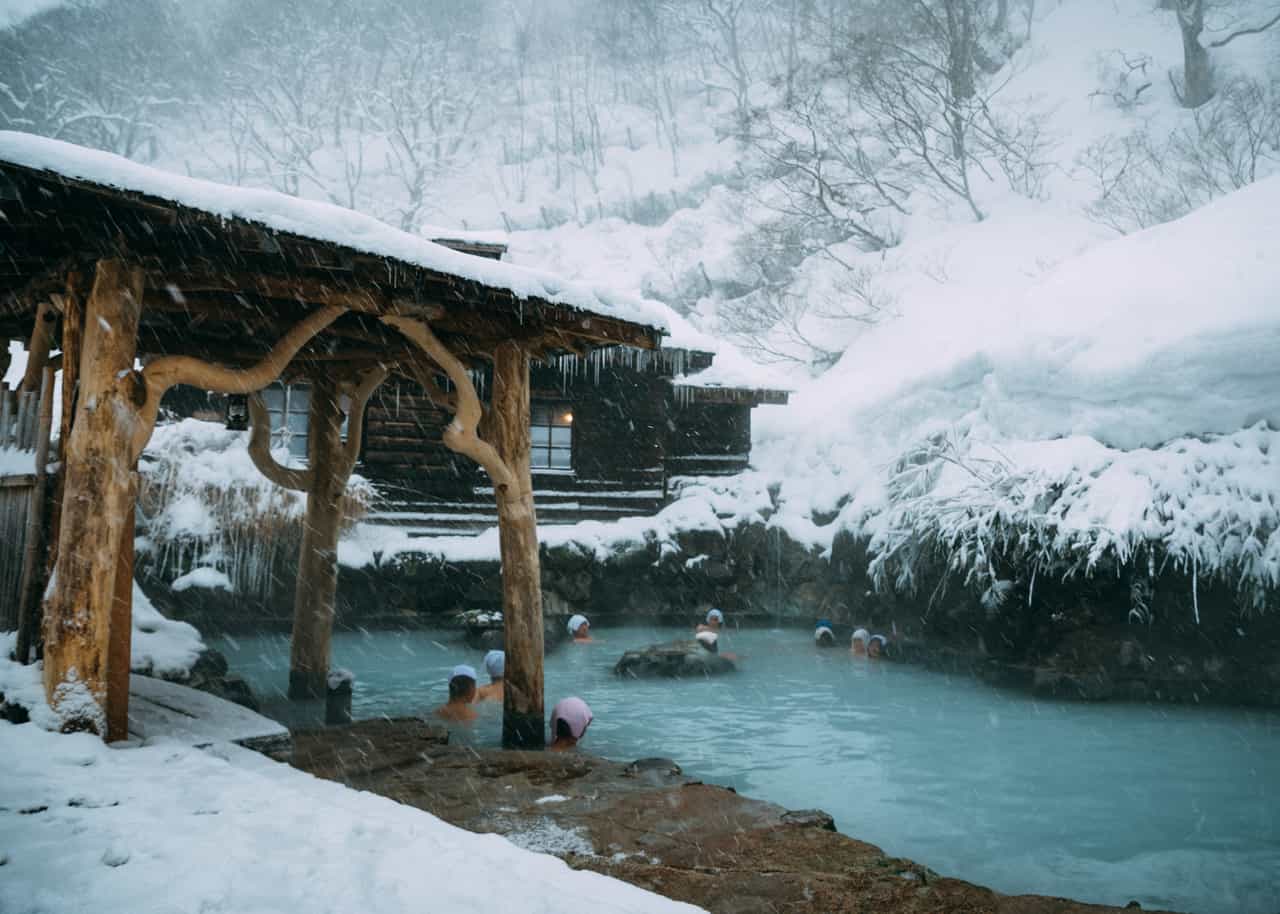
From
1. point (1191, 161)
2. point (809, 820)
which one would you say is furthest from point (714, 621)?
point (1191, 161)

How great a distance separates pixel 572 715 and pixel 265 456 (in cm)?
350

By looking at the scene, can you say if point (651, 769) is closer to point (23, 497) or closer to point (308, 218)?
point (308, 218)

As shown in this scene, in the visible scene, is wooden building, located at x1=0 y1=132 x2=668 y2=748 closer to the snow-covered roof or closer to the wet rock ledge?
the snow-covered roof

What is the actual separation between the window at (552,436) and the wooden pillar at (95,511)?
12.3 metres

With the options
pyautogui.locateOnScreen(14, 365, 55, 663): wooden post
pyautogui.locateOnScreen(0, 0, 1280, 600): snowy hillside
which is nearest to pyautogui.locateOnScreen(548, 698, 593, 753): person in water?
pyautogui.locateOnScreen(14, 365, 55, 663): wooden post

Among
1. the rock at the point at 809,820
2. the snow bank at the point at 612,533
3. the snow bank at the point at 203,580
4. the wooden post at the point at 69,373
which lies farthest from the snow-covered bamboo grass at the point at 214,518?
the rock at the point at 809,820

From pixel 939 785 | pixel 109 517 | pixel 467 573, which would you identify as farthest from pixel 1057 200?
pixel 109 517

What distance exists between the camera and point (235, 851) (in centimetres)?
277

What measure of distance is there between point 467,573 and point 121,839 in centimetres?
1031

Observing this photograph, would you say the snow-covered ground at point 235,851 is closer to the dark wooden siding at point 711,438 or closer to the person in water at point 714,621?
the person in water at point 714,621

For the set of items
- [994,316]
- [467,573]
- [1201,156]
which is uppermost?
[1201,156]

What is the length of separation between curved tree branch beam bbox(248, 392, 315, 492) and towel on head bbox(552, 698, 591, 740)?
300cm

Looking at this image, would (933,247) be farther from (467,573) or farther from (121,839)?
(121,839)

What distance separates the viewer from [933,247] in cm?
2270
